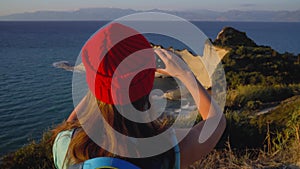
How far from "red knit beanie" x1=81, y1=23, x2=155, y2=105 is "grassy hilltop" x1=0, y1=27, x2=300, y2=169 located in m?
3.09

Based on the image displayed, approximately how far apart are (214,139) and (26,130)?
41.2 feet

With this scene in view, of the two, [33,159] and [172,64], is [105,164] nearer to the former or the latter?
[172,64]

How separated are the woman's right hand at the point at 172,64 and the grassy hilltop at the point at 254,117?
2.91 m

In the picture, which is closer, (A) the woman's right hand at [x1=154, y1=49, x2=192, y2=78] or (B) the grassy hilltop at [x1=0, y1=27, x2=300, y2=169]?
(A) the woman's right hand at [x1=154, y1=49, x2=192, y2=78]

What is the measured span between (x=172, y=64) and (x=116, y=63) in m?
0.28

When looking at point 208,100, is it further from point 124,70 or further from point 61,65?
point 61,65

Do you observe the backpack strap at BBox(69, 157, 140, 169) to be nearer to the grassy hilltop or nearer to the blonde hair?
the blonde hair

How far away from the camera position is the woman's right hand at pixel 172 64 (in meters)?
1.42

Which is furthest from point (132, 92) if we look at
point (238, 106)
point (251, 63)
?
point (251, 63)

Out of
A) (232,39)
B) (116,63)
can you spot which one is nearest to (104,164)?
(116,63)

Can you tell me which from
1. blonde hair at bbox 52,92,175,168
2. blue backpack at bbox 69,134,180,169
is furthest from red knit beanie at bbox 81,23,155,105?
blue backpack at bbox 69,134,180,169

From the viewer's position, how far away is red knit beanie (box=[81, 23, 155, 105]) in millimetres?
1233

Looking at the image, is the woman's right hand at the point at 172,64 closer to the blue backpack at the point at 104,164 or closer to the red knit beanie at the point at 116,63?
the red knit beanie at the point at 116,63

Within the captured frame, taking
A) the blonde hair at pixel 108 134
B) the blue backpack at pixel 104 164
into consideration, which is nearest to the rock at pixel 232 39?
the blonde hair at pixel 108 134
